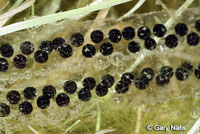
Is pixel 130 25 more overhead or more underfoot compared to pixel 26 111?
more overhead

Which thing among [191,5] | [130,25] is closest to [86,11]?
[130,25]

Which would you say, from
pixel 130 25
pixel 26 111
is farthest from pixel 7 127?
pixel 130 25

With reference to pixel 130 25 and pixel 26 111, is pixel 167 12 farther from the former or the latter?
pixel 26 111

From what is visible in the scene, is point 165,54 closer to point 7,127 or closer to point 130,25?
point 130,25

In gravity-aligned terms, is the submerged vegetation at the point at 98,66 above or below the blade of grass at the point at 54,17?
below

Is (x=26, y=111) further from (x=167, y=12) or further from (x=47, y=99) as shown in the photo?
(x=167, y=12)

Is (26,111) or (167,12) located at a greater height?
(167,12)

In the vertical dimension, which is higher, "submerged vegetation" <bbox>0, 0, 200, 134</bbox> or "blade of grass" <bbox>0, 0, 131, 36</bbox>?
"blade of grass" <bbox>0, 0, 131, 36</bbox>
